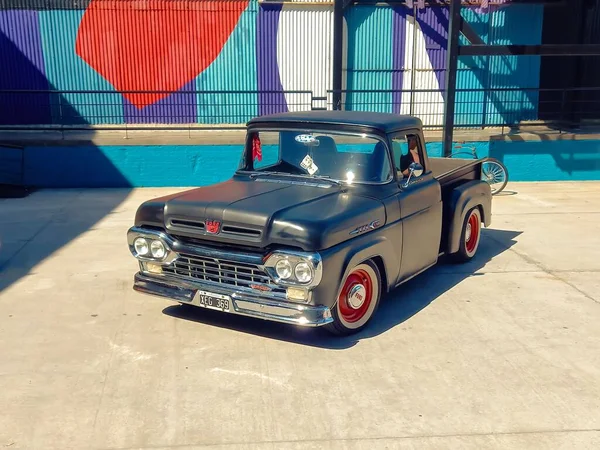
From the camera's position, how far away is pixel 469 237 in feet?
25.0

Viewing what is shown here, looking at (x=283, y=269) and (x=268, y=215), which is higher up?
(x=268, y=215)

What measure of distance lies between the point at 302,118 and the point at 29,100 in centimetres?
1006

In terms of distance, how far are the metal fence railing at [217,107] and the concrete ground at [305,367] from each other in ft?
23.7

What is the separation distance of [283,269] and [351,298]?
2.46 feet

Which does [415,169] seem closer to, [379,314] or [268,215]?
[379,314]

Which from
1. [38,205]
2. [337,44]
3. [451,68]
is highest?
[337,44]

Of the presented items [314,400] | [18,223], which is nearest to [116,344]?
[314,400]

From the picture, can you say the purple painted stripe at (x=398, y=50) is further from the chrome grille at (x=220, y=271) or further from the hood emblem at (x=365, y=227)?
the chrome grille at (x=220, y=271)

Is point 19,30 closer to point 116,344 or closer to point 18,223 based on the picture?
point 18,223

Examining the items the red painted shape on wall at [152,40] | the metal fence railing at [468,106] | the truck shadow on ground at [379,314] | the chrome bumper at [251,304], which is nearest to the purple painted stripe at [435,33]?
the metal fence railing at [468,106]

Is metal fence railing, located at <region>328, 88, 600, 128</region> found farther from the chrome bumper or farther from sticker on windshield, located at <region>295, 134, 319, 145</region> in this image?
the chrome bumper

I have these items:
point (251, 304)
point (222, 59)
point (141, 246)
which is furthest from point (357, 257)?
point (222, 59)

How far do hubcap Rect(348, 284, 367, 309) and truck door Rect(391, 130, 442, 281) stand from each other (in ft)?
2.11

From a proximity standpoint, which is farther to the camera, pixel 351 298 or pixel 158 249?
pixel 158 249
